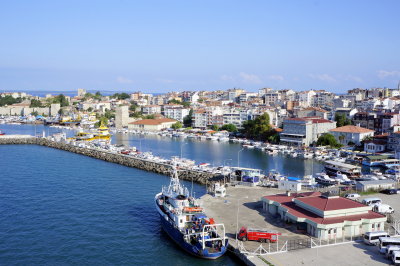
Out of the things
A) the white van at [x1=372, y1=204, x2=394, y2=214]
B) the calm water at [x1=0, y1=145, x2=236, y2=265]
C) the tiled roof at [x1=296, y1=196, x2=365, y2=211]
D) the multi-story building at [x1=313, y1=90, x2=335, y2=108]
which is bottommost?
the calm water at [x1=0, y1=145, x2=236, y2=265]

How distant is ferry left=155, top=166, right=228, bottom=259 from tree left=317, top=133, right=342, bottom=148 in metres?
24.6

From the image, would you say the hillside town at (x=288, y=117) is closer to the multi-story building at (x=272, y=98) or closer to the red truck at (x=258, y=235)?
the multi-story building at (x=272, y=98)

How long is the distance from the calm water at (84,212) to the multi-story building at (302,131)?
284 inches

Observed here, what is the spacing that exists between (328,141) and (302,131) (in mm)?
3045

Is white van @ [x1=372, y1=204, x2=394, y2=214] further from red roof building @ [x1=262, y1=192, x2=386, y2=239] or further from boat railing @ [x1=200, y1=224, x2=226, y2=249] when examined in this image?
boat railing @ [x1=200, y1=224, x2=226, y2=249]

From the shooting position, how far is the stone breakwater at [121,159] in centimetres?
2341

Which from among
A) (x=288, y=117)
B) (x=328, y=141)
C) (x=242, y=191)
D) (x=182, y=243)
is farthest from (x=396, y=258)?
(x=288, y=117)

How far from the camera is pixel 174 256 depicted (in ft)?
40.8

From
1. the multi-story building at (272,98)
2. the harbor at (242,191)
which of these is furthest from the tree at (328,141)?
the multi-story building at (272,98)

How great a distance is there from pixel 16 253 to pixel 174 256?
17.1 feet

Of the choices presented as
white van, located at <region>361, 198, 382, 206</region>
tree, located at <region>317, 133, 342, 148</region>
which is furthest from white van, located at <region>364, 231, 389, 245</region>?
tree, located at <region>317, 133, 342, 148</region>

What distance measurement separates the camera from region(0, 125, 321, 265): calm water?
40.8 feet

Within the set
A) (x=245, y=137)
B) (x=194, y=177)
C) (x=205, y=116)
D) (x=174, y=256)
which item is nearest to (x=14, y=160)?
(x=194, y=177)

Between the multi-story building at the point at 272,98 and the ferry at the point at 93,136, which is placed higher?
the multi-story building at the point at 272,98
